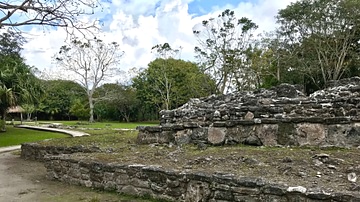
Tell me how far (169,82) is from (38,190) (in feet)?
109

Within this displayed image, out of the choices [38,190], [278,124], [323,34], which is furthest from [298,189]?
[323,34]

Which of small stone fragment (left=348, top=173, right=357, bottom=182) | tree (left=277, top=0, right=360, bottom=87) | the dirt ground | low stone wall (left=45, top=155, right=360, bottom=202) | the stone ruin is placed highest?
tree (left=277, top=0, right=360, bottom=87)

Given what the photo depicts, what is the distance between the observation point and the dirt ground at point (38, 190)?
17.4 ft

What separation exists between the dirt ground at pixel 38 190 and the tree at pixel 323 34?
24342 millimetres

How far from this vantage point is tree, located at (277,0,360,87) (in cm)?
2572

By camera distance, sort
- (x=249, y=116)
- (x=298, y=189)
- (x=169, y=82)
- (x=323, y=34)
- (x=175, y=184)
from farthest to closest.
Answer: (x=169, y=82) < (x=323, y=34) < (x=249, y=116) < (x=175, y=184) < (x=298, y=189)

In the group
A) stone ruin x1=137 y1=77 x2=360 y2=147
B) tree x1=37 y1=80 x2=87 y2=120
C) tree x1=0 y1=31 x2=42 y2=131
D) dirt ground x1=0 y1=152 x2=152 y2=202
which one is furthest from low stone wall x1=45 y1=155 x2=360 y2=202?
tree x1=37 y1=80 x2=87 y2=120

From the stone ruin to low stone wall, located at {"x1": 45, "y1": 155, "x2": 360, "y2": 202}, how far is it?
215cm

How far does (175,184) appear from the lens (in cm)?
471

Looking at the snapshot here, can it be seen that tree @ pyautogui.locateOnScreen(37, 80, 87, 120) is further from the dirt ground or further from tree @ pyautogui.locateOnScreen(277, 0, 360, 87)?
the dirt ground

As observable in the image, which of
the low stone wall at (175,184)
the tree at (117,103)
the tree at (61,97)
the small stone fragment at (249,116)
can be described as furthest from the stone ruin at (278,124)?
the tree at (61,97)

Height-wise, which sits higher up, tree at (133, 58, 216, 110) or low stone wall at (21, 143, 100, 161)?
tree at (133, 58, 216, 110)

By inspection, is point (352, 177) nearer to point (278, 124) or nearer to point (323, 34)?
point (278, 124)

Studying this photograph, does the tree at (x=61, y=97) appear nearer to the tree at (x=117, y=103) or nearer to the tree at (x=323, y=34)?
the tree at (x=117, y=103)
